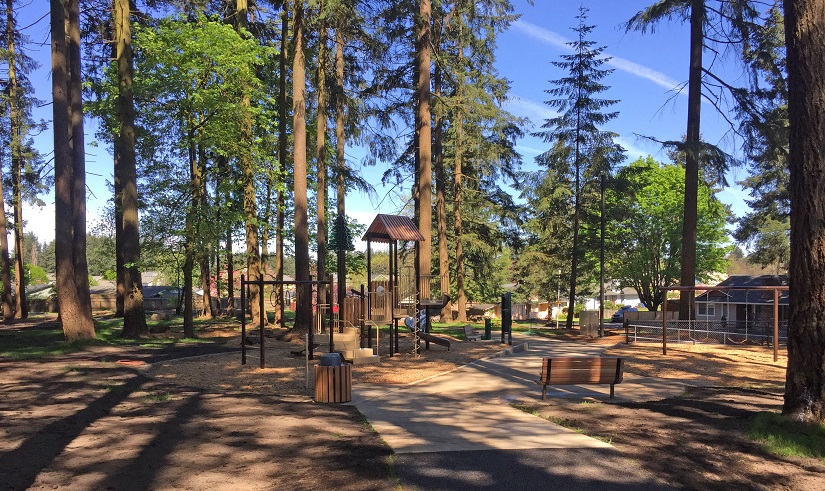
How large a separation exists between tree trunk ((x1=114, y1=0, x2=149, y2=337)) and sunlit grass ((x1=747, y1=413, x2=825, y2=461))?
17384mm

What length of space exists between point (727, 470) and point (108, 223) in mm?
47216

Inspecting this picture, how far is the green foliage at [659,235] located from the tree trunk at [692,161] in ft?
55.9

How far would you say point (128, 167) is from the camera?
19.5m

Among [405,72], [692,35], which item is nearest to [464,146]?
[405,72]

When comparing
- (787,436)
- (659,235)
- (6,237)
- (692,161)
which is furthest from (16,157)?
(659,235)

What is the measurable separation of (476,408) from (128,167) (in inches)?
608

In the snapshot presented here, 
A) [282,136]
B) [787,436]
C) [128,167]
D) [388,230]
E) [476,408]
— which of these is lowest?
[476,408]

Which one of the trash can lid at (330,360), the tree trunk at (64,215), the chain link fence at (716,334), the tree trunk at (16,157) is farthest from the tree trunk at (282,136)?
the tree trunk at (16,157)

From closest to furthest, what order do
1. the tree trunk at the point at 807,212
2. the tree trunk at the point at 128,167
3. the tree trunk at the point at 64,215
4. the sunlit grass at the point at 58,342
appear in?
the tree trunk at the point at 807,212, the sunlit grass at the point at 58,342, the tree trunk at the point at 64,215, the tree trunk at the point at 128,167

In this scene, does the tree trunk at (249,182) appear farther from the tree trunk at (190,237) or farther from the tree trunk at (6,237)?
the tree trunk at (6,237)

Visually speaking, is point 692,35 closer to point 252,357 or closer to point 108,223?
point 252,357

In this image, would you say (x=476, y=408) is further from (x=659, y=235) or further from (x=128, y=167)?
(x=659, y=235)

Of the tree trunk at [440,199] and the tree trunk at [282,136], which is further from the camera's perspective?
the tree trunk at [440,199]

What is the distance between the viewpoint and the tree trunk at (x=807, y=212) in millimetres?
7312
